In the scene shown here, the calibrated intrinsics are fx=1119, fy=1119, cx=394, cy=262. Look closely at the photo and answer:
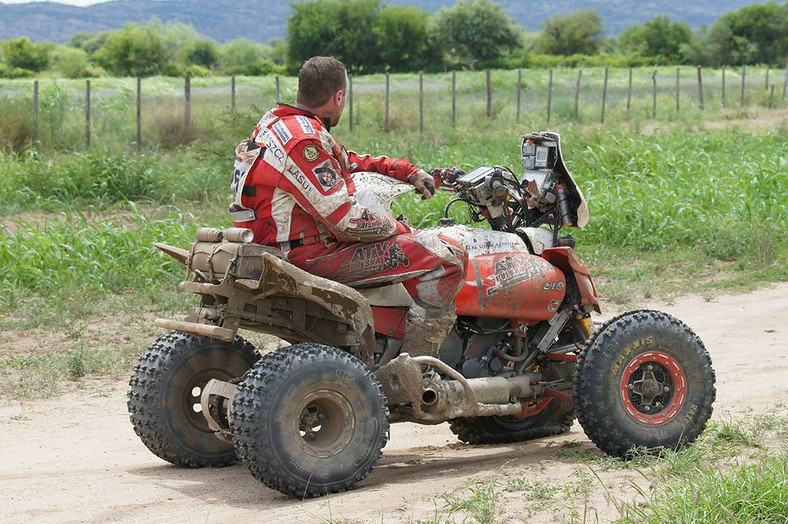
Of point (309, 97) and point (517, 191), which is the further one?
point (517, 191)

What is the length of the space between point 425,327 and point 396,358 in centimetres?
22

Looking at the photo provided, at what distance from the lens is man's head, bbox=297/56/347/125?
203 inches

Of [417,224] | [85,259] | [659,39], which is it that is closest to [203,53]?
[659,39]

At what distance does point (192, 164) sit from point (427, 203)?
4.58 m

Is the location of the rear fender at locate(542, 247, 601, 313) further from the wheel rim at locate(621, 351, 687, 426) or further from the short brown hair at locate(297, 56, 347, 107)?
the short brown hair at locate(297, 56, 347, 107)

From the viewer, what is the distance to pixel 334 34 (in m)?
68.4

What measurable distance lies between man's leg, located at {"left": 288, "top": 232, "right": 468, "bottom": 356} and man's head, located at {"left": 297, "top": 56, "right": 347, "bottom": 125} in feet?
2.15

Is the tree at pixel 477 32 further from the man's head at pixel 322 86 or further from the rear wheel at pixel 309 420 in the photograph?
the rear wheel at pixel 309 420

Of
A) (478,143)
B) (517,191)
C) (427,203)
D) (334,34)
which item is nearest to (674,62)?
(334,34)

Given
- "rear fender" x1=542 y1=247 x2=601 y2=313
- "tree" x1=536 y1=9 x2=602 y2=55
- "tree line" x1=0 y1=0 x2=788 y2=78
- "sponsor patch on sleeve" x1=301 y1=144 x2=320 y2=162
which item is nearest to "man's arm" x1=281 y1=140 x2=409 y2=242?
"sponsor patch on sleeve" x1=301 y1=144 x2=320 y2=162

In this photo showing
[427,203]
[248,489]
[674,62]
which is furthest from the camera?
[674,62]

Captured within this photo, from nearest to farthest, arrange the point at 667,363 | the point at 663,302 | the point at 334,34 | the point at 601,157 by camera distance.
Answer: the point at 667,363
the point at 663,302
the point at 601,157
the point at 334,34

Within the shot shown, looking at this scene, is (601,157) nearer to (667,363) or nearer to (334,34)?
(667,363)

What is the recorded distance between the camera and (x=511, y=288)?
5.56 meters
